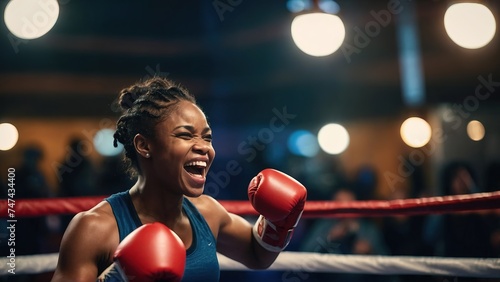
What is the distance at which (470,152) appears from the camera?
7.21 metres

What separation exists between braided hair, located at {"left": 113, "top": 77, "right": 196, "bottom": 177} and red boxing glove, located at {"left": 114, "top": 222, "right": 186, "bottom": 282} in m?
0.38

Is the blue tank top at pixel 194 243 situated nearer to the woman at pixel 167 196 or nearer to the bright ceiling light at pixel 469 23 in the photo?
the woman at pixel 167 196

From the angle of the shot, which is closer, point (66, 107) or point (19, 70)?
point (19, 70)

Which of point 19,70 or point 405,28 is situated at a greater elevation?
point 405,28

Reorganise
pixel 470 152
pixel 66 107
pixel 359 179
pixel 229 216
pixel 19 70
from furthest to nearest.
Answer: pixel 66 107, pixel 19 70, pixel 470 152, pixel 359 179, pixel 229 216

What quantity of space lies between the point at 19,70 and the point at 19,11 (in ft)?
12.4

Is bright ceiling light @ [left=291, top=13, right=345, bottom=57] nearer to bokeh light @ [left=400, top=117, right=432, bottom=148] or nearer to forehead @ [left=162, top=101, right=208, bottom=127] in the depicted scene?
forehead @ [left=162, top=101, right=208, bottom=127]

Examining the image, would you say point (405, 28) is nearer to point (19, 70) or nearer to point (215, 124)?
point (215, 124)

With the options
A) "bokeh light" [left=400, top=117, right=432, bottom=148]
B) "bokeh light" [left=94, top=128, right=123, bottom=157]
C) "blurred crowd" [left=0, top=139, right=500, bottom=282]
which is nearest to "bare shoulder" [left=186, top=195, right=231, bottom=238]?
"blurred crowd" [left=0, top=139, right=500, bottom=282]

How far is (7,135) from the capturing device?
9.61m

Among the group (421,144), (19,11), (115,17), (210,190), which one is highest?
(115,17)

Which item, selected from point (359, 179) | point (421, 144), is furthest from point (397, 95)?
point (359, 179)

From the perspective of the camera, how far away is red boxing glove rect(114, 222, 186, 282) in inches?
53.2

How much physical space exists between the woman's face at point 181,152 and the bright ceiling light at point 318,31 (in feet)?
6.24
